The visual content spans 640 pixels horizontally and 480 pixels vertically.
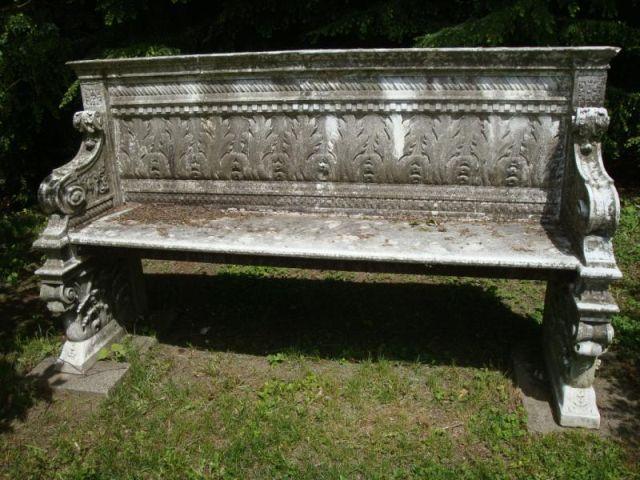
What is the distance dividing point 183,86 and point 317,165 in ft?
3.53

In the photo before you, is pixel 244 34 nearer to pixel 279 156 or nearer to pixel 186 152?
pixel 186 152

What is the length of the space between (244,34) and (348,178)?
128 inches

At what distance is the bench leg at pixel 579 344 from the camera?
8.92 feet

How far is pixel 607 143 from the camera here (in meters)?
5.49

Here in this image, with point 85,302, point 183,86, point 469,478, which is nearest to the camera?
point 469,478

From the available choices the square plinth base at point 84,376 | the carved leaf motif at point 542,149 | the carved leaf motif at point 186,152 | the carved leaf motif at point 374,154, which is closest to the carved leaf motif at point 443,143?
the carved leaf motif at point 374,154

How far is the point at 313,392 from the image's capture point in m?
3.25

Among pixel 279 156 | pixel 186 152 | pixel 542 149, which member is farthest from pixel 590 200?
pixel 186 152

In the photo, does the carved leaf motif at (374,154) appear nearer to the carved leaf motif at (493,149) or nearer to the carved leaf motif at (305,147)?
the carved leaf motif at (305,147)

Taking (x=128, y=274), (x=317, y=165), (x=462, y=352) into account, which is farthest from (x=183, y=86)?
(x=462, y=352)

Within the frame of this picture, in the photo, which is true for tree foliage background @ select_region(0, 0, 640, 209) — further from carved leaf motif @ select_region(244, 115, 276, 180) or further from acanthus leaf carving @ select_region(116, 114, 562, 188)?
carved leaf motif @ select_region(244, 115, 276, 180)

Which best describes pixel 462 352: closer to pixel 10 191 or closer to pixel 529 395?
pixel 529 395

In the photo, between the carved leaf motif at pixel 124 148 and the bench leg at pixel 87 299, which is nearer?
the bench leg at pixel 87 299

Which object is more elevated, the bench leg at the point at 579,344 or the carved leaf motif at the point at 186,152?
the carved leaf motif at the point at 186,152
